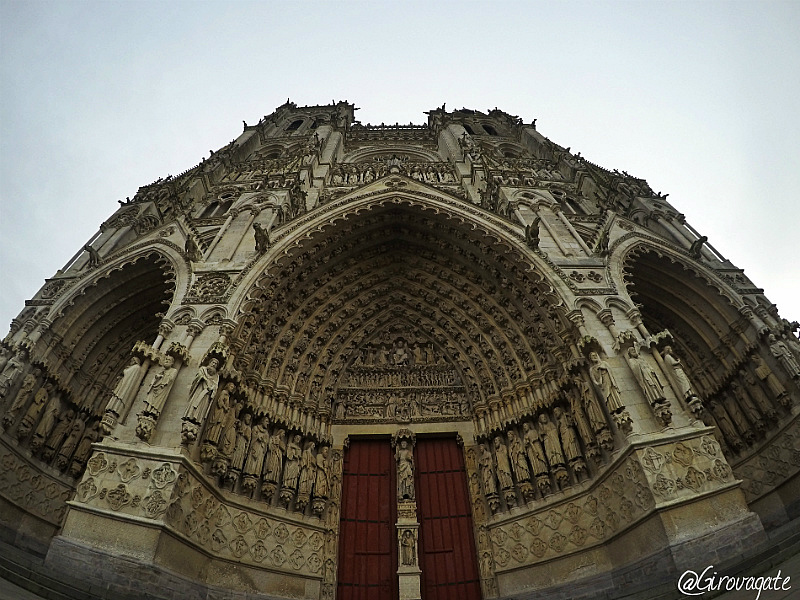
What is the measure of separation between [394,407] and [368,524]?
8.52 ft

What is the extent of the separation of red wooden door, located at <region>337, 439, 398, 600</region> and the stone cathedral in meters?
0.05

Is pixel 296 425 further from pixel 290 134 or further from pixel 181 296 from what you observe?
pixel 290 134

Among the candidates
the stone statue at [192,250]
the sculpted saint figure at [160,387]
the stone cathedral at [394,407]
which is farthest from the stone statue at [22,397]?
the stone statue at [192,250]

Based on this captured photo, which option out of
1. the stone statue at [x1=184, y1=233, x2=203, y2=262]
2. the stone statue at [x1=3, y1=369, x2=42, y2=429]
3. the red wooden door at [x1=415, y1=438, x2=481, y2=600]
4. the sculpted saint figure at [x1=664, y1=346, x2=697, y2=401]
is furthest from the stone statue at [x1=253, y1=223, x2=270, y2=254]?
the sculpted saint figure at [x1=664, y1=346, x2=697, y2=401]

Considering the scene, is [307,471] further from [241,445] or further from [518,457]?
[518,457]

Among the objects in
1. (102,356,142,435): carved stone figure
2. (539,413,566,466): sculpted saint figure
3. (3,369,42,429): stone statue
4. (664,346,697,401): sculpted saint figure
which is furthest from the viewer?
(539,413,566,466): sculpted saint figure

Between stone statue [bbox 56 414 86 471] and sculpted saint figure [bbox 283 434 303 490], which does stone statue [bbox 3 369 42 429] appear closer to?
stone statue [bbox 56 414 86 471]

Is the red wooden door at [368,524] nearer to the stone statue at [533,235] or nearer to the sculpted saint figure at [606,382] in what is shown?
the sculpted saint figure at [606,382]

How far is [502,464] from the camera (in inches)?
348

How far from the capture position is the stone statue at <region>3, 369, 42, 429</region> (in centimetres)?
786

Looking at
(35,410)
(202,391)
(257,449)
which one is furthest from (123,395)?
(35,410)

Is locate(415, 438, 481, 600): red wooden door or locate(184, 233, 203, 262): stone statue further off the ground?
locate(184, 233, 203, 262): stone statue

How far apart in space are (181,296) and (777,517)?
1228cm

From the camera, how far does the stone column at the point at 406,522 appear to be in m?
7.60
